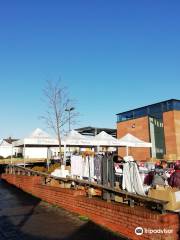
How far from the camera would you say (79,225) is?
7.04m

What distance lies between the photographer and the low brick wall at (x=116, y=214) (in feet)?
17.7

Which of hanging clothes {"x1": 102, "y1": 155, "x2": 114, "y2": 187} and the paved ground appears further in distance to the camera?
hanging clothes {"x1": 102, "y1": 155, "x2": 114, "y2": 187}

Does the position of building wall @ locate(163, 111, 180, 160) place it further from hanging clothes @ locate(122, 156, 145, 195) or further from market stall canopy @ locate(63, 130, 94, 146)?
hanging clothes @ locate(122, 156, 145, 195)

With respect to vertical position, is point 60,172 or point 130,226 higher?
point 60,172

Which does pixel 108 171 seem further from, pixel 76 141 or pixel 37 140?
pixel 76 141

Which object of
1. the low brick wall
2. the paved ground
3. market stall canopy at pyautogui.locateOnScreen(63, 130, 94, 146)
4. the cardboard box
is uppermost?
market stall canopy at pyautogui.locateOnScreen(63, 130, 94, 146)

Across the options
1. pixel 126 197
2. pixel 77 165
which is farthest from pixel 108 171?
pixel 77 165

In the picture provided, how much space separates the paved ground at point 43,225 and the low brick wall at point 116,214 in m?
0.21

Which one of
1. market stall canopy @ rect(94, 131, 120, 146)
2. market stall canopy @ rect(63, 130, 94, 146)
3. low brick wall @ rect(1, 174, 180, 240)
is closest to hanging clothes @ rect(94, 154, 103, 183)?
low brick wall @ rect(1, 174, 180, 240)

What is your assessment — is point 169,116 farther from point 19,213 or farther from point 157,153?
point 19,213

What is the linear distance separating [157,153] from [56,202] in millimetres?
32097

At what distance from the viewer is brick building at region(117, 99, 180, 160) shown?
126 ft

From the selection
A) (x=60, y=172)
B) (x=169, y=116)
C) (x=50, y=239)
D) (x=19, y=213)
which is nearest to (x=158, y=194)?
(x=50, y=239)

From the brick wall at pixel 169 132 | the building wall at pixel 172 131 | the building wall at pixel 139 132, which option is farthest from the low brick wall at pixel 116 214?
the building wall at pixel 139 132
